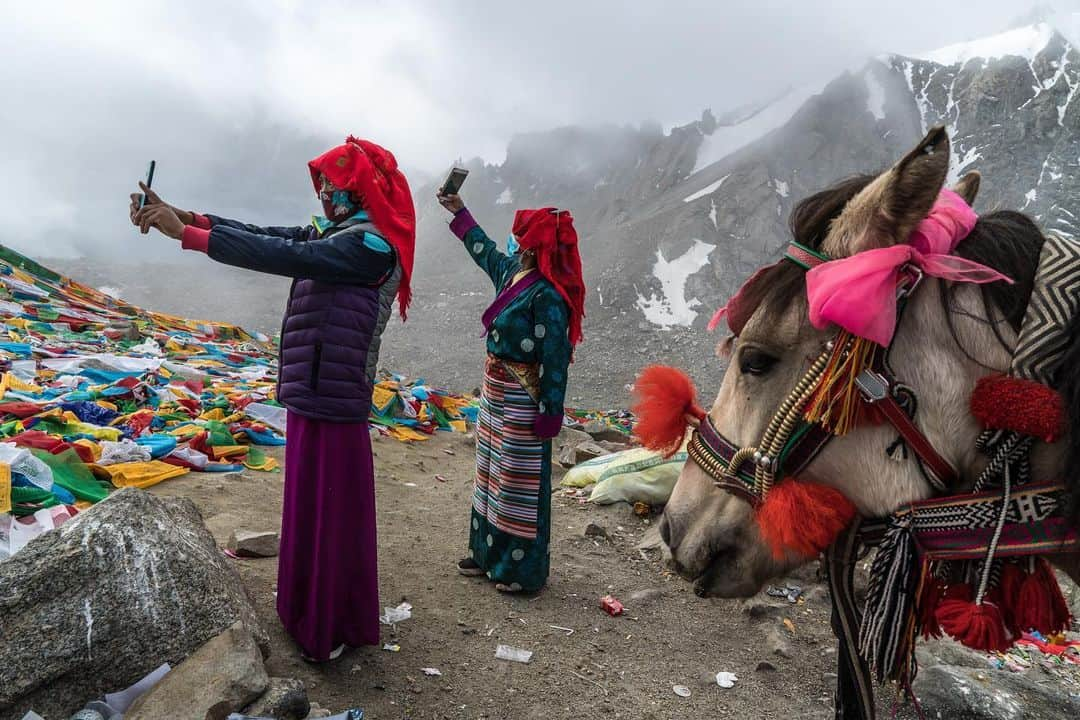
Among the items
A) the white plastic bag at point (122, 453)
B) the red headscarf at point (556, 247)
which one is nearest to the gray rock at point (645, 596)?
the red headscarf at point (556, 247)

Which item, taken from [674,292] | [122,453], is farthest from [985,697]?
[674,292]

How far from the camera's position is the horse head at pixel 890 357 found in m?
1.20

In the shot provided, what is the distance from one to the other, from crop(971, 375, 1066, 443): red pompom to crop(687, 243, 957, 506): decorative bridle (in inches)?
4.7

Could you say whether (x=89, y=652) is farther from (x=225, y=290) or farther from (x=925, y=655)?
(x=225, y=290)

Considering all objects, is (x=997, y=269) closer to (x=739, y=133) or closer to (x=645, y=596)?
(x=645, y=596)

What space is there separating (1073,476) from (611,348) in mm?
41703

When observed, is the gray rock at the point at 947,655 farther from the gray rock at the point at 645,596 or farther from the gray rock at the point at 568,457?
the gray rock at the point at 568,457

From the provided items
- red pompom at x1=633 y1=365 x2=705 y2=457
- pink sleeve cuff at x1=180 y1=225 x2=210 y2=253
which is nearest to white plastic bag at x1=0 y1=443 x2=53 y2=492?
pink sleeve cuff at x1=180 y1=225 x2=210 y2=253

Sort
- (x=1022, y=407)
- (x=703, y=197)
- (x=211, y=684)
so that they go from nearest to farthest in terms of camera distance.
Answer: (x=1022, y=407) < (x=211, y=684) < (x=703, y=197)

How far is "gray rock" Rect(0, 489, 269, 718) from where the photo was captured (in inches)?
78.6

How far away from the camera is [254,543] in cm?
393

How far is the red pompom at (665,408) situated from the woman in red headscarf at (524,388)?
2091mm

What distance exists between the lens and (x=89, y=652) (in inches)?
81.8

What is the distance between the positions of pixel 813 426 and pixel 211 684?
2033mm
